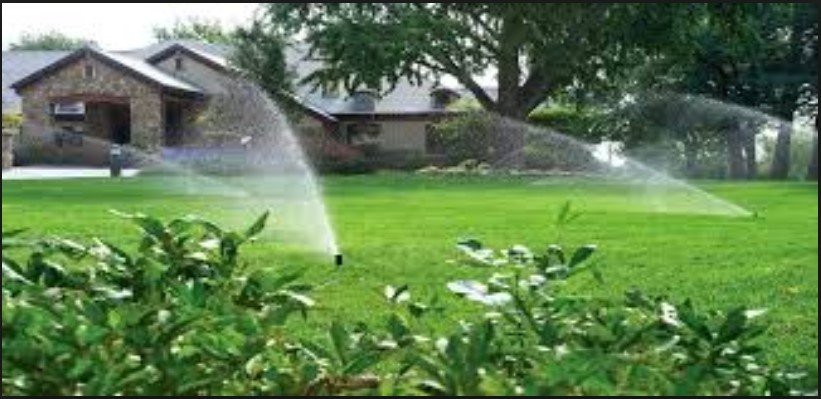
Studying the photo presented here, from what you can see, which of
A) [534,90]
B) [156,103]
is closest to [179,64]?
[156,103]

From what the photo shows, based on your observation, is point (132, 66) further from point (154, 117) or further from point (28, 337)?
point (28, 337)

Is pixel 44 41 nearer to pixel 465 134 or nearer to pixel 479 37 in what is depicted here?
pixel 479 37

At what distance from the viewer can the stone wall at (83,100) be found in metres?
3.34

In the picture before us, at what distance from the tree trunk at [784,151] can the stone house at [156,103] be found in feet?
5.10

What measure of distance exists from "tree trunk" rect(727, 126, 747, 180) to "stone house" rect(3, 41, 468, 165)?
122 inches

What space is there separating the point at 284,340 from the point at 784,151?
443 centimetres

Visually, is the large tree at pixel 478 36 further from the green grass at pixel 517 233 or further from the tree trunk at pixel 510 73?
the green grass at pixel 517 233

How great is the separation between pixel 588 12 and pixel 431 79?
0.86m

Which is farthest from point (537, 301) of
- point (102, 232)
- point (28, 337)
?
point (102, 232)

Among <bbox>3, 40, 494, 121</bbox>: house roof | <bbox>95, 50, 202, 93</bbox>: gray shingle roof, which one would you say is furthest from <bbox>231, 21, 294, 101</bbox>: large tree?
<bbox>95, 50, 202, 93</bbox>: gray shingle roof

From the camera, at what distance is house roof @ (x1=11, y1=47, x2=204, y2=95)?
3.16 metres

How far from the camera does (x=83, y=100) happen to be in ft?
15.7

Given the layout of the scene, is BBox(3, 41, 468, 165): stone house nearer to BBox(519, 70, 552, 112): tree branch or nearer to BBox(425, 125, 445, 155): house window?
BBox(425, 125, 445, 155): house window

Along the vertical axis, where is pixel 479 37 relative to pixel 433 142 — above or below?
above
